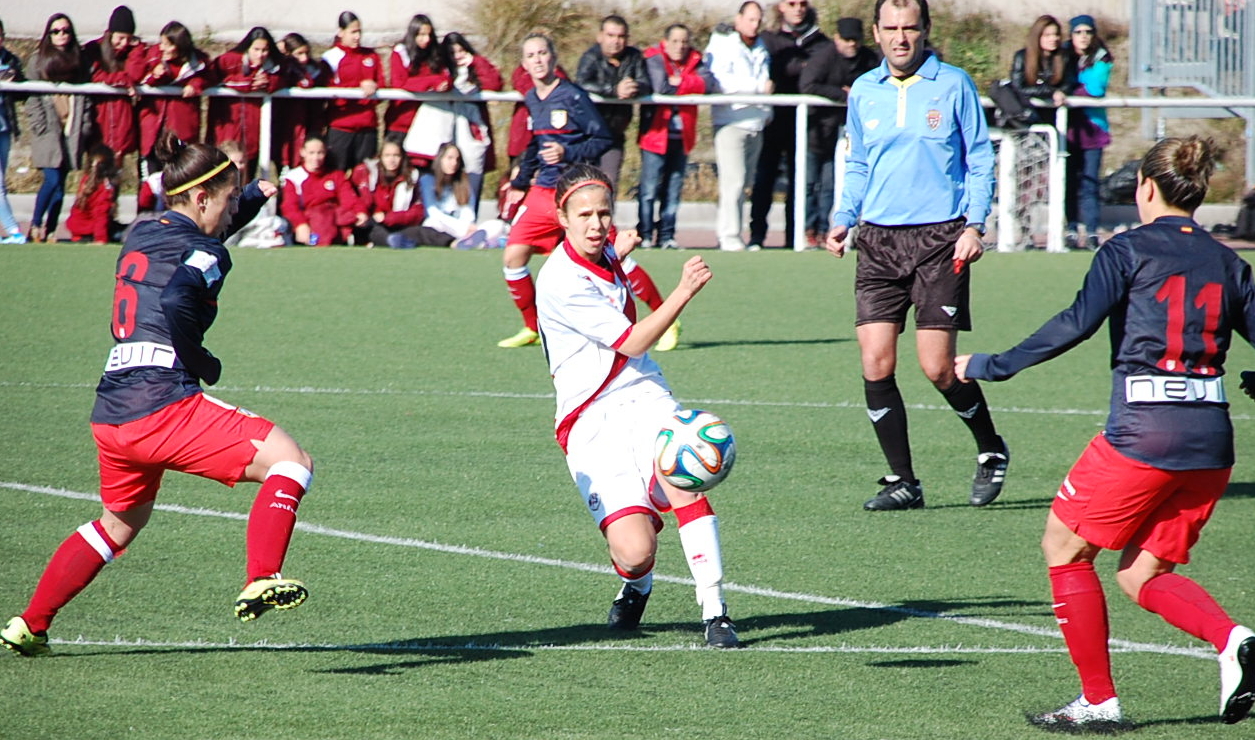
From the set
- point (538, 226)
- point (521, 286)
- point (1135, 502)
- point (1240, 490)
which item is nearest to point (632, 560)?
point (1135, 502)

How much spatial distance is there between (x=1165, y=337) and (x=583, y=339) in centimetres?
193

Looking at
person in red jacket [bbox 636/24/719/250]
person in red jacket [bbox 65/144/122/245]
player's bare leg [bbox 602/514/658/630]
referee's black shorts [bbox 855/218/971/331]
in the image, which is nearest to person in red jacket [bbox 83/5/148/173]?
person in red jacket [bbox 65/144/122/245]

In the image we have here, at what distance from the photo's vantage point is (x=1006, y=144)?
15578 mm

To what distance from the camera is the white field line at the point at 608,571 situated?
17.0 feet

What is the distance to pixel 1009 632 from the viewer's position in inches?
208

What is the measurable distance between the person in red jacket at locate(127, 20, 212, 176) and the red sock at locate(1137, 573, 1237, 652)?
493 inches

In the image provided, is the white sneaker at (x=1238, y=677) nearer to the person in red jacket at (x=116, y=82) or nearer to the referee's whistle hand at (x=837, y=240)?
the referee's whistle hand at (x=837, y=240)

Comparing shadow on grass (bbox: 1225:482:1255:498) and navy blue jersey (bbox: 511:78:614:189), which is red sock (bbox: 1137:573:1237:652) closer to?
shadow on grass (bbox: 1225:482:1255:498)

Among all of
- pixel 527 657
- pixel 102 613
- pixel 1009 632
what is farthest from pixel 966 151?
pixel 102 613

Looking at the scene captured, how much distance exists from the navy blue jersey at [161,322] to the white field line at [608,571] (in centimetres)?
179

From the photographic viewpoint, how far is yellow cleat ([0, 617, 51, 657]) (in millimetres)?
4715

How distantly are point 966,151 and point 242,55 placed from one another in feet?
33.9

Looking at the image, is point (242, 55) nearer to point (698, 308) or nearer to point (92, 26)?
point (698, 308)

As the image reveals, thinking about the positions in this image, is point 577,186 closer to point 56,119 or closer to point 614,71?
point 614,71
